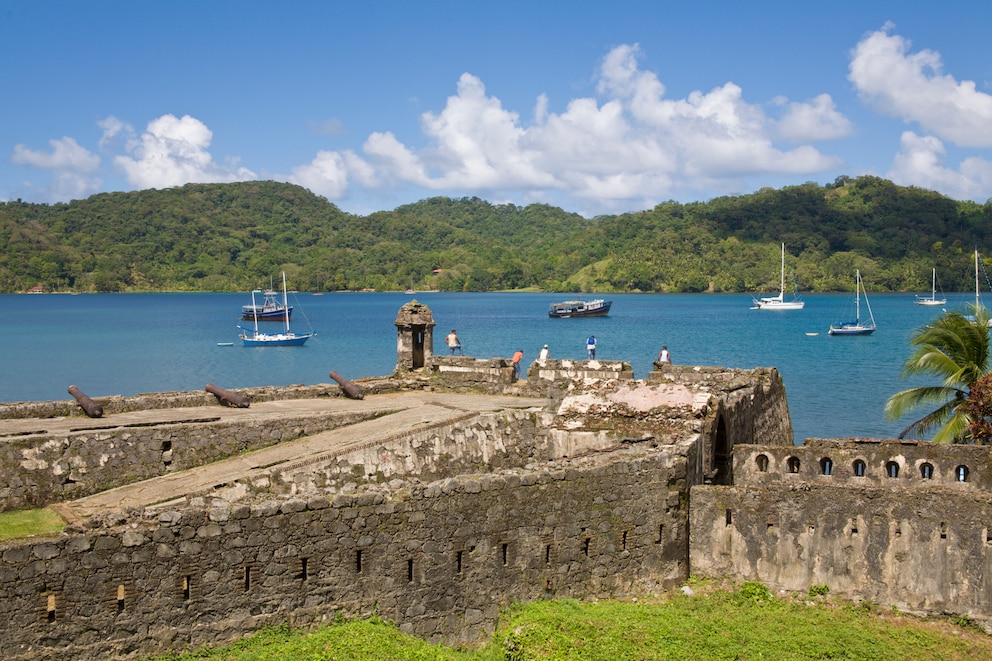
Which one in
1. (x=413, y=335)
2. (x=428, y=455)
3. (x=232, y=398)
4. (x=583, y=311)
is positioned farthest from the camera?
(x=583, y=311)

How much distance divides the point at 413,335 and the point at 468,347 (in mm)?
60955

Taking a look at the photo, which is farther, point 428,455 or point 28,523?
point 428,455

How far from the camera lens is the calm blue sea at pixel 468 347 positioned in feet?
194

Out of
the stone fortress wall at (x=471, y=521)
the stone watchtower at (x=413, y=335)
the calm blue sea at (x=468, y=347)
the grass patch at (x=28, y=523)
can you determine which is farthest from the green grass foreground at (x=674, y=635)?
the calm blue sea at (x=468, y=347)

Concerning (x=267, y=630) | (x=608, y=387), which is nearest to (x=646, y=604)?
(x=608, y=387)

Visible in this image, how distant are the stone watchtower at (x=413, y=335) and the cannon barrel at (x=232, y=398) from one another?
246 inches

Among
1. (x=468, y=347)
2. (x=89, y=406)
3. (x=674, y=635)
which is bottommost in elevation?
(x=468, y=347)

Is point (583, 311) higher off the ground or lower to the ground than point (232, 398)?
lower

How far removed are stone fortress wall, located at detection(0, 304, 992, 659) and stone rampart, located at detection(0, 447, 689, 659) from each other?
2cm

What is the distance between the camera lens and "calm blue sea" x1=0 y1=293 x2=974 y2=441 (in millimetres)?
59094

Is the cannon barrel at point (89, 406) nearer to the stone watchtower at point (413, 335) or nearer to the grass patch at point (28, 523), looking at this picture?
the grass patch at point (28, 523)

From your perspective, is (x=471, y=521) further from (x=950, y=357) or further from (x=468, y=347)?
(x=468, y=347)

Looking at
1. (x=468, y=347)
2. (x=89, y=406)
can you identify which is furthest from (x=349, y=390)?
(x=468, y=347)

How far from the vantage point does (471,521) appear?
12.5 m
